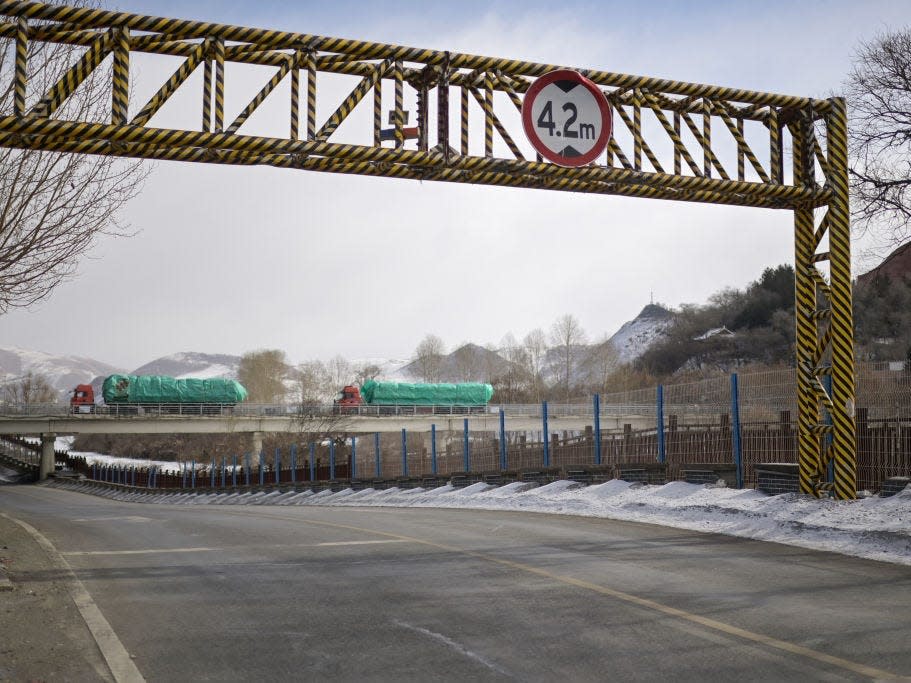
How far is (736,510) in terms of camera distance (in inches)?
551

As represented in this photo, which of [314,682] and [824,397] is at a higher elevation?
[824,397]

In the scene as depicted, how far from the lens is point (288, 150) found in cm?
1157

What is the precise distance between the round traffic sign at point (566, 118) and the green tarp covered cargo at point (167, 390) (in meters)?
74.4

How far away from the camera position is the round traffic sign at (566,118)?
1279 centimetres

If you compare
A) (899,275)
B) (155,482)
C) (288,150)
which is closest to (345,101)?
(288,150)

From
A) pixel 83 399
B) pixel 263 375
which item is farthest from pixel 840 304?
pixel 263 375

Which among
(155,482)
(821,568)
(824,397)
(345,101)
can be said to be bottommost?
(155,482)

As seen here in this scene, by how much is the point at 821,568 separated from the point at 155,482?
65.6 metres

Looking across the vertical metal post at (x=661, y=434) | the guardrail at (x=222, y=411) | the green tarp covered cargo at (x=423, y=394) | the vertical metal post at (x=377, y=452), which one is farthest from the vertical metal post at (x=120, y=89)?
→ the green tarp covered cargo at (x=423, y=394)

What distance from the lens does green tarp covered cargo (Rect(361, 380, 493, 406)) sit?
88.5m

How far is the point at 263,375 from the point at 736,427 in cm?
13902

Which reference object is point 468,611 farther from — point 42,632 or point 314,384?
point 314,384

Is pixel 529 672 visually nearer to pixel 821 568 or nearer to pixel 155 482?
pixel 821 568

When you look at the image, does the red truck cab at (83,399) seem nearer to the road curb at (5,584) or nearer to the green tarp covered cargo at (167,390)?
the green tarp covered cargo at (167,390)
